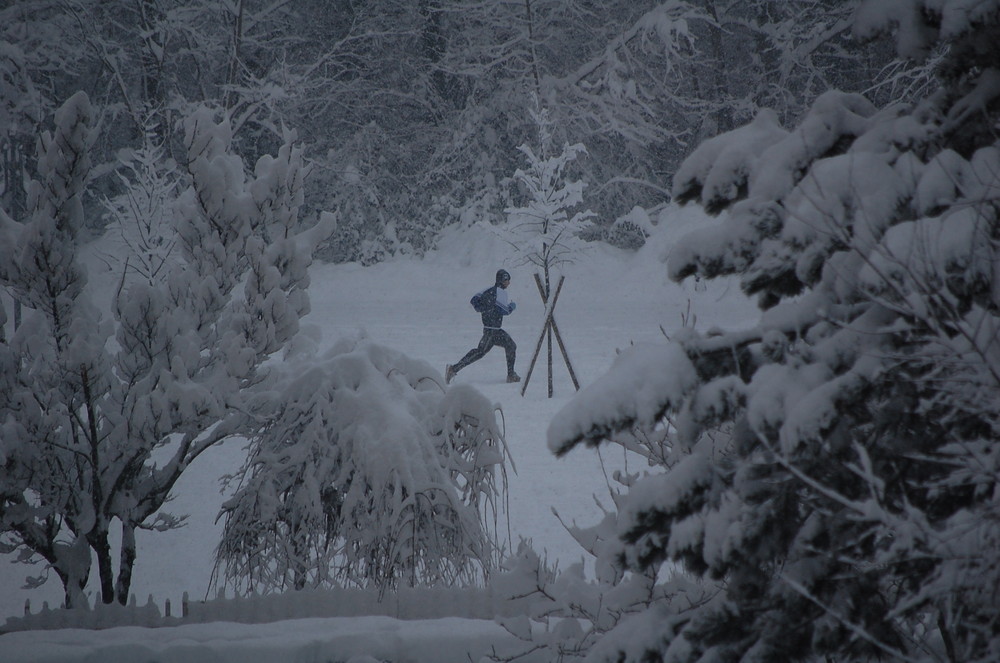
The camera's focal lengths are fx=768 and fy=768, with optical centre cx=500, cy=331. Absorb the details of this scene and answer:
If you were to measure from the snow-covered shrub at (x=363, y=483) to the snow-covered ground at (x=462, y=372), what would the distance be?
676 millimetres

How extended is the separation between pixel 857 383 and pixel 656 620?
2.87 feet

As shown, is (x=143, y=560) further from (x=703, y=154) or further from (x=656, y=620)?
(x=703, y=154)

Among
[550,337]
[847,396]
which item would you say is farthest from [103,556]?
[550,337]

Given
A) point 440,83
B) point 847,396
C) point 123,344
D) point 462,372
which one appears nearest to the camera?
point 847,396

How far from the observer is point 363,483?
4.41 meters

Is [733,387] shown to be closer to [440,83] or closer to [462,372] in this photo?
[462,372]

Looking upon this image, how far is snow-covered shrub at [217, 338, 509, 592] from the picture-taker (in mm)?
4344

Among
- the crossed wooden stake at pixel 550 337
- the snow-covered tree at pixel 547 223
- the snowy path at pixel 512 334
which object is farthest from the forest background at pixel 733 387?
the snow-covered tree at pixel 547 223

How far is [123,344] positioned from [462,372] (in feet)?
29.1

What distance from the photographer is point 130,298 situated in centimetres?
409

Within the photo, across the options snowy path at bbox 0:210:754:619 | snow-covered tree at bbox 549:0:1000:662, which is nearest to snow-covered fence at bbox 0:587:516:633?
snowy path at bbox 0:210:754:619

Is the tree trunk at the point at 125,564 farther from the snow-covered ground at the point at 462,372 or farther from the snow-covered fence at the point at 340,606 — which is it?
the snow-covered ground at the point at 462,372

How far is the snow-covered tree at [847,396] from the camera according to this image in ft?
5.17

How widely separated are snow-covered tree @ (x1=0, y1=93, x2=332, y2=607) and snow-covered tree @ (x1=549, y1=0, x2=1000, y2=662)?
113 inches
